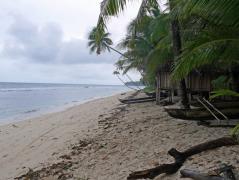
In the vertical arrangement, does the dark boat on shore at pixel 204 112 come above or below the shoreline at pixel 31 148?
above

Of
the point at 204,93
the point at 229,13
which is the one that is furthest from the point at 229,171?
the point at 204,93

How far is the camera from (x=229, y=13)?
4.81 m

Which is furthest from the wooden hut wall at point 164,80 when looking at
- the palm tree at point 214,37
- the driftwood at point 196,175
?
the driftwood at point 196,175

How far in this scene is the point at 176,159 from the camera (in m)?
6.38

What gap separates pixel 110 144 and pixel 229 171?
513cm

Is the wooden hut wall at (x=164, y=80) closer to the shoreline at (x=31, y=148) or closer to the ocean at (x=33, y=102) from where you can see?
the shoreline at (x=31, y=148)

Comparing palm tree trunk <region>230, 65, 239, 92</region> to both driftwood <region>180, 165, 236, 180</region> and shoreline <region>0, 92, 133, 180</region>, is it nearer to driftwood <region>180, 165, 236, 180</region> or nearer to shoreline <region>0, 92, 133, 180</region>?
shoreline <region>0, 92, 133, 180</region>

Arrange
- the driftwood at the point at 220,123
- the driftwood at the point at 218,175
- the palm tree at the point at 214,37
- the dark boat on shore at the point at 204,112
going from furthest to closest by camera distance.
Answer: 1. the dark boat on shore at the point at 204,112
2. the driftwood at the point at 220,123
3. the driftwood at the point at 218,175
4. the palm tree at the point at 214,37

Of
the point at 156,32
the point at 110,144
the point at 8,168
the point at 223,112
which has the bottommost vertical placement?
the point at 8,168

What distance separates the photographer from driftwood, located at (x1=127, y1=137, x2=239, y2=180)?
6.09 metres

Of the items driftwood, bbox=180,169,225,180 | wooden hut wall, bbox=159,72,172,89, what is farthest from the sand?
wooden hut wall, bbox=159,72,172,89

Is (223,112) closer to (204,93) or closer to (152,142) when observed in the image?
(152,142)

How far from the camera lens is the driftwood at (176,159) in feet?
20.0

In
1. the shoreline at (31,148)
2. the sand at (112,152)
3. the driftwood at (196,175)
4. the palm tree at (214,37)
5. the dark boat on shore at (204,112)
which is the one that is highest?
the palm tree at (214,37)
